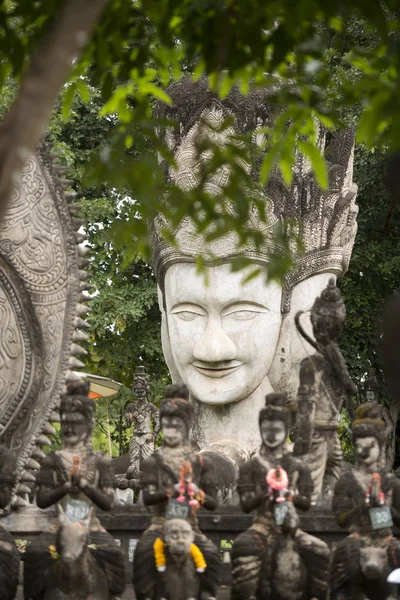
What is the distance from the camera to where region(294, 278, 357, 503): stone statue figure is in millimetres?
9891

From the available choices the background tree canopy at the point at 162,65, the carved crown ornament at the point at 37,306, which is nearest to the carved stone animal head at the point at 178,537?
the carved crown ornament at the point at 37,306

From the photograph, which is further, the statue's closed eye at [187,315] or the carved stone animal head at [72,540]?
the statue's closed eye at [187,315]

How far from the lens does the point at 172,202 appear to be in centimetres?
564

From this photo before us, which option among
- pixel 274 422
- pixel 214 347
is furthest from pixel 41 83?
pixel 214 347

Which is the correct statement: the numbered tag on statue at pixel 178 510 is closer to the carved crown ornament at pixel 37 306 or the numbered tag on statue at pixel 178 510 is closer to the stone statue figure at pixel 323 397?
the carved crown ornament at pixel 37 306

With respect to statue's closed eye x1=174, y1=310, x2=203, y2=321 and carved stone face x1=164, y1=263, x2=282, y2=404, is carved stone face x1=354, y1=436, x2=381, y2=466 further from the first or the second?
statue's closed eye x1=174, y1=310, x2=203, y2=321

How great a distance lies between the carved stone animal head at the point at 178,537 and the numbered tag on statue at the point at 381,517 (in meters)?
1.10

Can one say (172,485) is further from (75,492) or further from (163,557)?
(75,492)

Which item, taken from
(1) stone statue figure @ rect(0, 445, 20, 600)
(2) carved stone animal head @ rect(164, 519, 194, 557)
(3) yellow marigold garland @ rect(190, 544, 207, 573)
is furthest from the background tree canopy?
(1) stone statue figure @ rect(0, 445, 20, 600)

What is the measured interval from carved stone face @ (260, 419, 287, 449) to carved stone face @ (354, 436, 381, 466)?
0.49m

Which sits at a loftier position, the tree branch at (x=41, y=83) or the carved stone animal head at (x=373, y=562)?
the tree branch at (x=41, y=83)

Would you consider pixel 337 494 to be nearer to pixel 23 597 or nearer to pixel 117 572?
pixel 117 572

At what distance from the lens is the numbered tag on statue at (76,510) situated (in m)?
8.38

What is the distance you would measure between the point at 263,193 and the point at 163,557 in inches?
180
